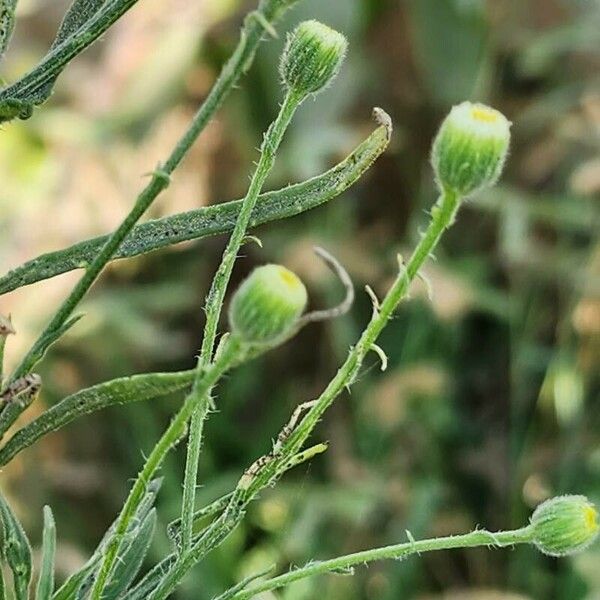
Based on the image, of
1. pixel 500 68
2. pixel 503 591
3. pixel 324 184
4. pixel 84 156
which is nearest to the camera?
pixel 324 184

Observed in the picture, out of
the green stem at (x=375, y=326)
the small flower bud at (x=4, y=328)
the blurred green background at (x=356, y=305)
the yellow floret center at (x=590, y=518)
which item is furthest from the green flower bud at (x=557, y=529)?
the blurred green background at (x=356, y=305)

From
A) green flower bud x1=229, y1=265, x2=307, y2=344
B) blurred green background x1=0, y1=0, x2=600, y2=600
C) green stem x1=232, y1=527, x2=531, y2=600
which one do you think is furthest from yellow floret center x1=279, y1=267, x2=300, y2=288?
blurred green background x1=0, y1=0, x2=600, y2=600

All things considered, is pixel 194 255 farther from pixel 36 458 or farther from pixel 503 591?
pixel 503 591

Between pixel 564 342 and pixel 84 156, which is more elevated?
pixel 84 156

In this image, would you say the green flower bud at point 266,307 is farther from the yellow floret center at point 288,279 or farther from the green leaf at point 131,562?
the green leaf at point 131,562

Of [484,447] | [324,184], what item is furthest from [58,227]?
[324,184]
